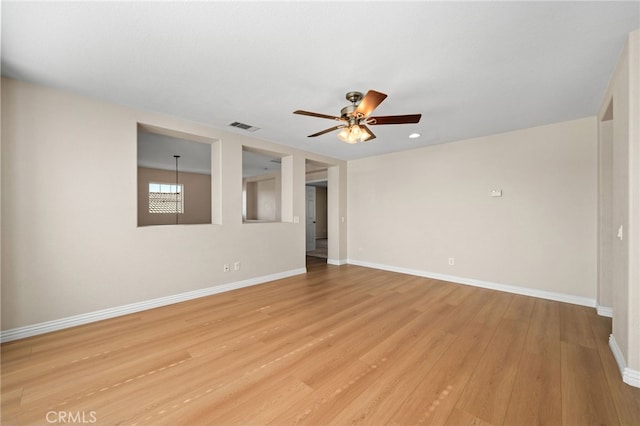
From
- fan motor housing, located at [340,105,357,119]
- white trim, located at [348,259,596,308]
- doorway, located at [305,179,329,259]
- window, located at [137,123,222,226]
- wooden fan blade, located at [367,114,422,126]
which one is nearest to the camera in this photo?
wooden fan blade, located at [367,114,422,126]

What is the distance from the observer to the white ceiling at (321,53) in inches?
61.7

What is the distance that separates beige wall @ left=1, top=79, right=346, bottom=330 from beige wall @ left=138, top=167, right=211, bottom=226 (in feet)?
16.0

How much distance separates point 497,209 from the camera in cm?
392

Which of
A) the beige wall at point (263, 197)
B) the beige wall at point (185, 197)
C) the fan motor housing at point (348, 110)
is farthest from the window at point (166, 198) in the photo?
the fan motor housing at point (348, 110)

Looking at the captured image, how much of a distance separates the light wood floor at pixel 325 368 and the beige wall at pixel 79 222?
0.36 meters

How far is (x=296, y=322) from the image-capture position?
273cm

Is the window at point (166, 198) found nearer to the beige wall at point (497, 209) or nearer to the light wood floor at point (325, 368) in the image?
the light wood floor at point (325, 368)

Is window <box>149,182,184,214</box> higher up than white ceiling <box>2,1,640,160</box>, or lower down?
lower down

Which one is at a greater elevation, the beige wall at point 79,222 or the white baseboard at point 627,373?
the beige wall at point 79,222

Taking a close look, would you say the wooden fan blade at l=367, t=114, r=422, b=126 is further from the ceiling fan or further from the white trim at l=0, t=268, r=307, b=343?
the white trim at l=0, t=268, r=307, b=343

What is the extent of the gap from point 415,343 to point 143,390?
7.17ft

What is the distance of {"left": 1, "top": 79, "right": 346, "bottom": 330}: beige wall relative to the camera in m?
2.35

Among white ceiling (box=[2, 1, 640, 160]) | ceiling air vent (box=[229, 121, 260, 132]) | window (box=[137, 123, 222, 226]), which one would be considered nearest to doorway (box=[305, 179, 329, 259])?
ceiling air vent (box=[229, 121, 260, 132])

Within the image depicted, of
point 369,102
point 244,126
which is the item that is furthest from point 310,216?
point 369,102
